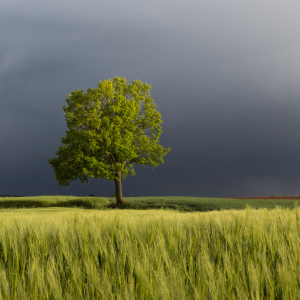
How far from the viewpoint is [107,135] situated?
74.2 ft

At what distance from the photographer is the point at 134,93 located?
27000mm

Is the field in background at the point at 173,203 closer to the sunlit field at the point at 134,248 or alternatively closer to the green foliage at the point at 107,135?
the green foliage at the point at 107,135

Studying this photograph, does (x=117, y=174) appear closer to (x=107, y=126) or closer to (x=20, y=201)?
(x=107, y=126)

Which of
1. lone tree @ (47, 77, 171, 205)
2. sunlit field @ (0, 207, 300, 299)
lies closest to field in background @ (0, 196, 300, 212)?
lone tree @ (47, 77, 171, 205)

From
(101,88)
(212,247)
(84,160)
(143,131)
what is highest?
(101,88)

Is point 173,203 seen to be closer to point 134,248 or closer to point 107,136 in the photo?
point 107,136

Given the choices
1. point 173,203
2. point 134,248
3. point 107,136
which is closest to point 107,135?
point 107,136

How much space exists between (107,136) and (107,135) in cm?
25

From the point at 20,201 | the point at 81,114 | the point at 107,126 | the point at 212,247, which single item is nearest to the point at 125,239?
the point at 212,247

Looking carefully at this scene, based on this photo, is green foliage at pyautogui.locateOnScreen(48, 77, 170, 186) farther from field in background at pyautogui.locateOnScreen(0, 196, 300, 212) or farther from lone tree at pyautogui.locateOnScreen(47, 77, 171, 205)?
field in background at pyautogui.locateOnScreen(0, 196, 300, 212)

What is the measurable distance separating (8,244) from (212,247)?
293cm

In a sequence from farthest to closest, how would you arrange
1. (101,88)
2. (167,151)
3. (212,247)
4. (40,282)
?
(167,151) → (101,88) → (212,247) → (40,282)

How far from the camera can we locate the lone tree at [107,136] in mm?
22781

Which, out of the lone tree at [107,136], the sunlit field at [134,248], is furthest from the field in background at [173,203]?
the sunlit field at [134,248]
